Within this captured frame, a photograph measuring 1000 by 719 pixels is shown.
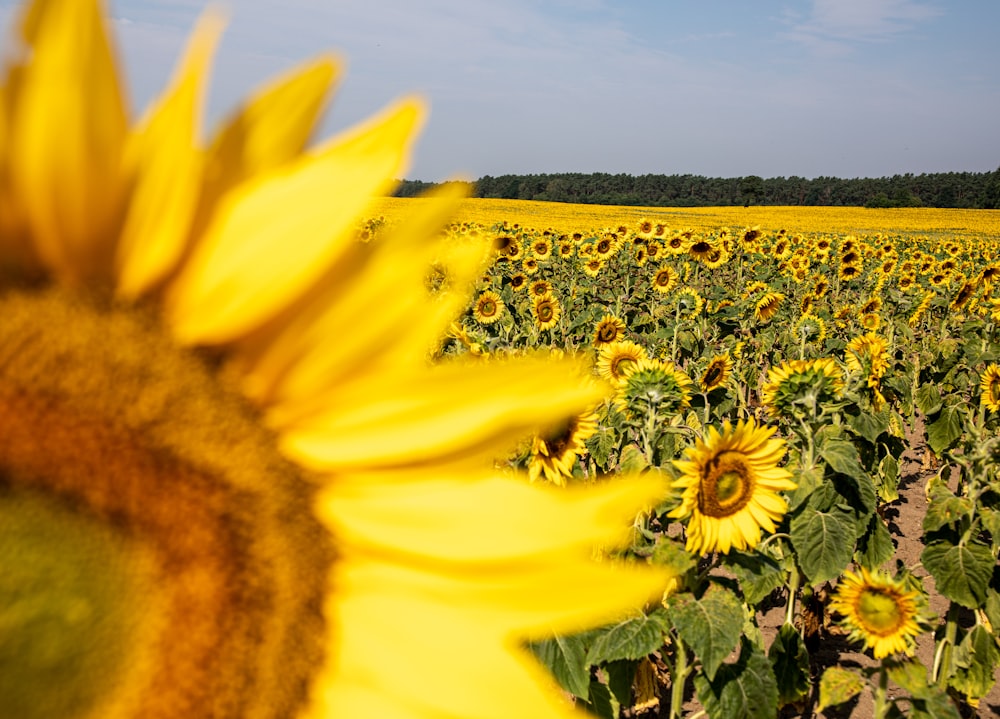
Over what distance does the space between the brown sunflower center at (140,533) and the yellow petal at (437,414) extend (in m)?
0.05

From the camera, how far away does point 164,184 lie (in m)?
0.57

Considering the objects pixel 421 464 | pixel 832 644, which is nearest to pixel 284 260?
pixel 421 464

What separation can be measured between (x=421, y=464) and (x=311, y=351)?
136 millimetres

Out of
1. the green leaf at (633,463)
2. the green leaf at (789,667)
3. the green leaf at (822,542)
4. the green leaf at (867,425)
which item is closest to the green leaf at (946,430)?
the green leaf at (867,425)

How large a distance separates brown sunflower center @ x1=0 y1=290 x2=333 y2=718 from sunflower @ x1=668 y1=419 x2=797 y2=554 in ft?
6.61

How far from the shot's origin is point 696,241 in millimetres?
12492

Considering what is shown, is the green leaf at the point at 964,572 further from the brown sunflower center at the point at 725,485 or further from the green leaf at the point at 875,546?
the brown sunflower center at the point at 725,485

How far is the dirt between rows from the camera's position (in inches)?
157

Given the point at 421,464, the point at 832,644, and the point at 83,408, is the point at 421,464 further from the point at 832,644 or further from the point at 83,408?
the point at 832,644

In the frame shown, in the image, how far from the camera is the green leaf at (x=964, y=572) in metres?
3.50

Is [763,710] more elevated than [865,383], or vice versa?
[865,383]

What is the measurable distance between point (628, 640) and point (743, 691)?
1.88 ft

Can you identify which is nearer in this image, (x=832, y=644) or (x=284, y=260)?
(x=284, y=260)

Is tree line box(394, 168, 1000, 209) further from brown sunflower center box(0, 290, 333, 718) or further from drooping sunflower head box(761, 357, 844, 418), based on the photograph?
brown sunflower center box(0, 290, 333, 718)
